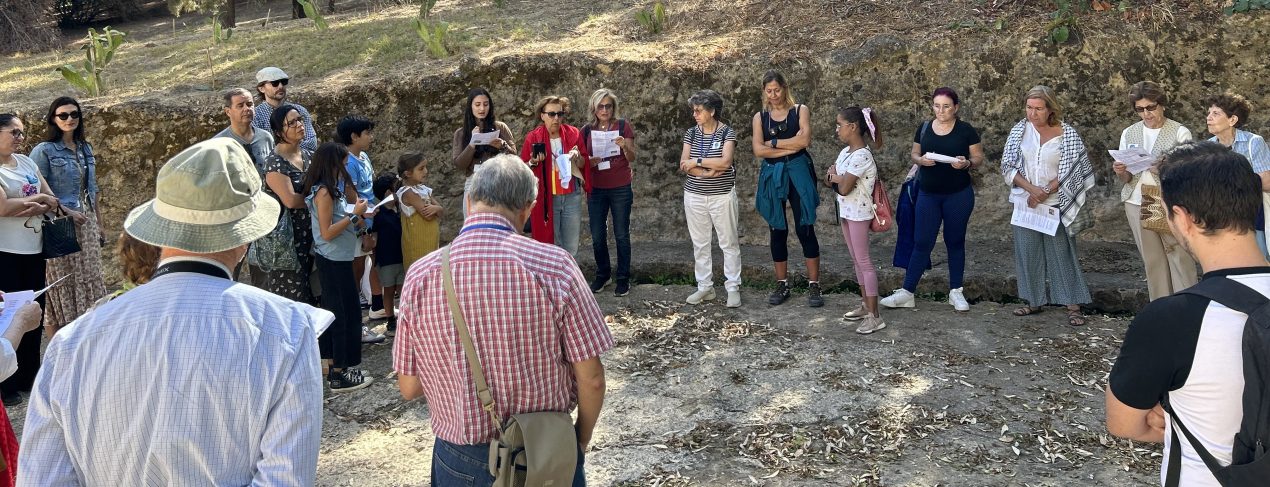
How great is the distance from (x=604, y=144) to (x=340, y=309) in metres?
2.39

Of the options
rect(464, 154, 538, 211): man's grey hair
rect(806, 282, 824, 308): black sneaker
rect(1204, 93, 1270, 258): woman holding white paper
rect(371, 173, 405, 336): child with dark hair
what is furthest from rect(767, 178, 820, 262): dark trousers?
rect(464, 154, 538, 211): man's grey hair

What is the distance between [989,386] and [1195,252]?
3.18 meters

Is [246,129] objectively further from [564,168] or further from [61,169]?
[564,168]

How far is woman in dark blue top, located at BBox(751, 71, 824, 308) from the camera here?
22.5 ft

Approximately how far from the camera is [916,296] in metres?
7.36

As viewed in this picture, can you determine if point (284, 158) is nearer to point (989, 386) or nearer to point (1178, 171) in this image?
point (989, 386)

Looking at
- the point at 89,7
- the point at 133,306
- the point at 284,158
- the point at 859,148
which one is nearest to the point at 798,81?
the point at 859,148

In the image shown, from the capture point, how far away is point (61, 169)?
20.8ft

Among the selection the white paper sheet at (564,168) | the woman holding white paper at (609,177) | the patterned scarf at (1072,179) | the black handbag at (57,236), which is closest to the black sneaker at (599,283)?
the woman holding white paper at (609,177)

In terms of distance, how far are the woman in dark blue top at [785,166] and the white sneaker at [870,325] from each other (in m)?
0.62

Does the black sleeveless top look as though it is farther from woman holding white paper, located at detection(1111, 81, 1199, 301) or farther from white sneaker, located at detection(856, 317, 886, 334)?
woman holding white paper, located at detection(1111, 81, 1199, 301)

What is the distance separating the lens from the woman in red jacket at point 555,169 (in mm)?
7133

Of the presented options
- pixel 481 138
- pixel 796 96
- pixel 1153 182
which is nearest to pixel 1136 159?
pixel 1153 182

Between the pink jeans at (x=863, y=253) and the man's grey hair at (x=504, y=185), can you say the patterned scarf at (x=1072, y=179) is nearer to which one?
the pink jeans at (x=863, y=253)
